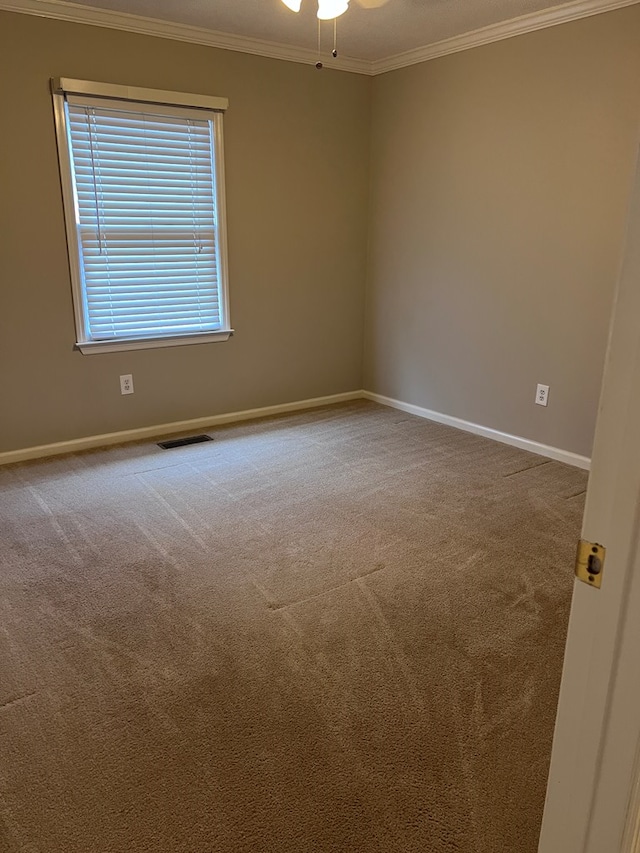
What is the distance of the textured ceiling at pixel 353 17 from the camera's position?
306 centimetres

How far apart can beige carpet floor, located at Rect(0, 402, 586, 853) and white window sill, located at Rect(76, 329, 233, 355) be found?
0.75m

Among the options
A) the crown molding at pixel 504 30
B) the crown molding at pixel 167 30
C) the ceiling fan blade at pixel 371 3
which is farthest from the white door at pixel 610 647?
the crown molding at pixel 167 30

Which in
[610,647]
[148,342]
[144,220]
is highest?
[144,220]

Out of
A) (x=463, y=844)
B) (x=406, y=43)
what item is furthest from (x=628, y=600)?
(x=406, y=43)

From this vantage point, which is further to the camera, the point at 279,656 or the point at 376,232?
the point at 376,232

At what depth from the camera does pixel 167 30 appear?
11.2ft

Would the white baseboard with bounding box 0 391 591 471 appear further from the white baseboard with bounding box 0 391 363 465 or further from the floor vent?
the floor vent

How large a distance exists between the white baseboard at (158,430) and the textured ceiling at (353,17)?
7.57 feet

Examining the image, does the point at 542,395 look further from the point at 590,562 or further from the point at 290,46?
the point at 590,562

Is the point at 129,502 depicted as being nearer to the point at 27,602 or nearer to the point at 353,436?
the point at 27,602

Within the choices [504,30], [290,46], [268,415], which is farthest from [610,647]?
[290,46]

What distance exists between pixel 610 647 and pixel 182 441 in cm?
340

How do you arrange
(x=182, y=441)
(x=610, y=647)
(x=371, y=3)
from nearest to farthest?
1. (x=610, y=647)
2. (x=371, y=3)
3. (x=182, y=441)

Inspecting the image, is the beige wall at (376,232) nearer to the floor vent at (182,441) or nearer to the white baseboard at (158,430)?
the white baseboard at (158,430)
